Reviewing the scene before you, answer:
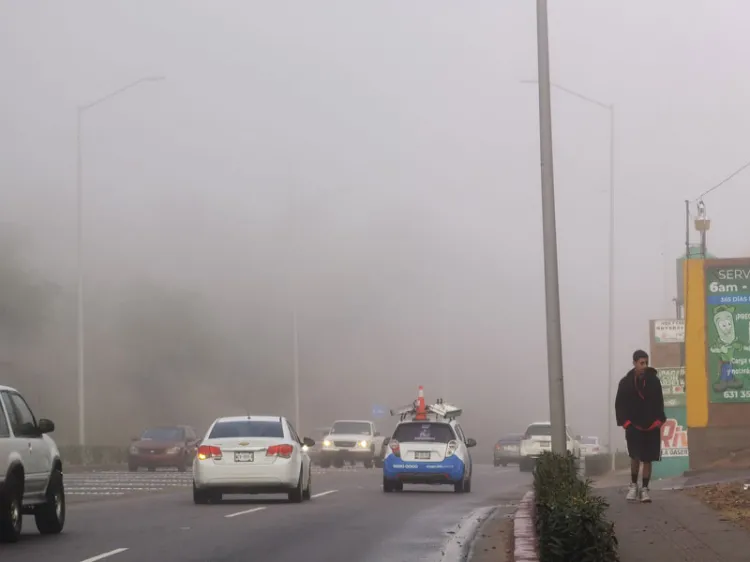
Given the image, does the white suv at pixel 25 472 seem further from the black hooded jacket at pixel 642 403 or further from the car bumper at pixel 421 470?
the car bumper at pixel 421 470

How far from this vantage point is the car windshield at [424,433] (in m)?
29.7

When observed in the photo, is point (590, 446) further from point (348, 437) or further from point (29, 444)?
point (29, 444)

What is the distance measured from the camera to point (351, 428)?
55844 millimetres

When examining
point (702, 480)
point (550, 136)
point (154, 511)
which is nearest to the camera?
point (550, 136)

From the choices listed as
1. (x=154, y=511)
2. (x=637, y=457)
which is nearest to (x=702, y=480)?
(x=637, y=457)

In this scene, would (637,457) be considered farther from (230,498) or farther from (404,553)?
(230,498)

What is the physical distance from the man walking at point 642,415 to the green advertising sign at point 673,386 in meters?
19.0

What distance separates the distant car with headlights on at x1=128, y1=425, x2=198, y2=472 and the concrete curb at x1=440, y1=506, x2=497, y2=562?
2518 cm

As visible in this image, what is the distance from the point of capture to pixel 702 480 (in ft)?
85.4

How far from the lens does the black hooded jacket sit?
62.4 feet

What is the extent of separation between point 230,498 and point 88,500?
261 centimetres

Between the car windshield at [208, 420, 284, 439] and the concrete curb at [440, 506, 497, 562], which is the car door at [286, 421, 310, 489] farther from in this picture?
the concrete curb at [440, 506, 497, 562]

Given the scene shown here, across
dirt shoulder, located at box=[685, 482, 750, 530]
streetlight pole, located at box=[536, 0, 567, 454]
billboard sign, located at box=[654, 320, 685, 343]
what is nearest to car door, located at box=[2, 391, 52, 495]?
streetlight pole, located at box=[536, 0, 567, 454]

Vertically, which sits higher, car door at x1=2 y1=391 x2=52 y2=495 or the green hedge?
car door at x1=2 y1=391 x2=52 y2=495
